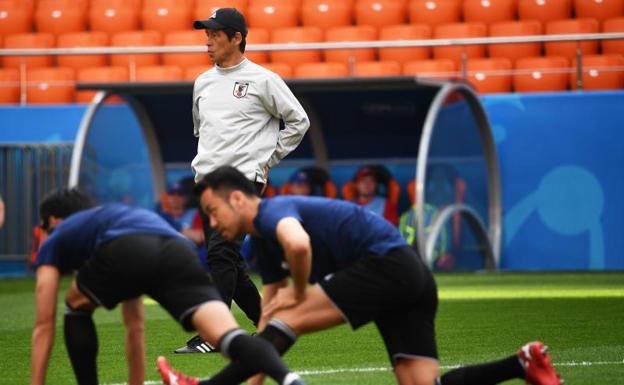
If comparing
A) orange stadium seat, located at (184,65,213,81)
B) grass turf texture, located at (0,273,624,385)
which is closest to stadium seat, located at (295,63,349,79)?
orange stadium seat, located at (184,65,213,81)

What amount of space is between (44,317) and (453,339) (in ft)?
13.3

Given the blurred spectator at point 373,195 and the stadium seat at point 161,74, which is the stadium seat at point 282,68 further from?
the blurred spectator at point 373,195

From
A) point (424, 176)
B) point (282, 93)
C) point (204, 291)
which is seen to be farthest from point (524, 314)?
point (204, 291)

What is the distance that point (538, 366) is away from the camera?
5.76 m

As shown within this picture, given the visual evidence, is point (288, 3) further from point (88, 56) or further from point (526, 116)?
point (526, 116)

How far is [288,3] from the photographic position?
21.6 metres

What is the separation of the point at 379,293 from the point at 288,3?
16.4 m

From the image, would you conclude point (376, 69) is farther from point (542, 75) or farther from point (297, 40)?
point (542, 75)

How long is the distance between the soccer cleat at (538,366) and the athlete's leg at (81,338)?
1.87 metres

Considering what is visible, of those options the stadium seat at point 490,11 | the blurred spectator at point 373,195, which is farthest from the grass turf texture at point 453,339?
the stadium seat at point 490,11

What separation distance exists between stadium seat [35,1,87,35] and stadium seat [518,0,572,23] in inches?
287

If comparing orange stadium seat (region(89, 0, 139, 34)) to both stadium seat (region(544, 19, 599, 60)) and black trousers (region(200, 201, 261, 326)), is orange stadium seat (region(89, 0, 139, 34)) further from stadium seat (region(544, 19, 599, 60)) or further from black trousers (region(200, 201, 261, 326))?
black trousers (region(200, 201, 261, 326))

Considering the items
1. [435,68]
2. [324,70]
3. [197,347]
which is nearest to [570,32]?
[435,68]

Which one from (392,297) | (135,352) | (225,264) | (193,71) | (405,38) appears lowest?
(135,352)
